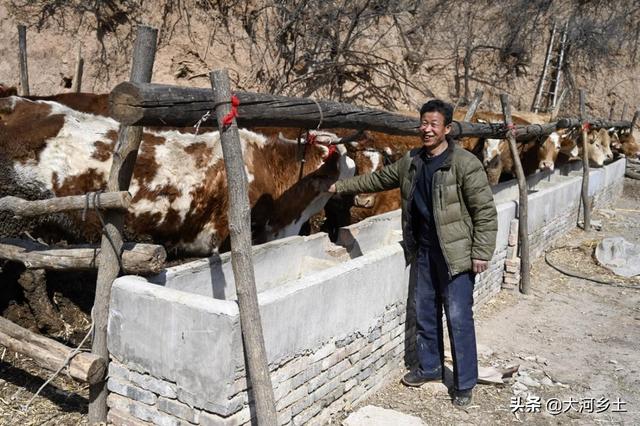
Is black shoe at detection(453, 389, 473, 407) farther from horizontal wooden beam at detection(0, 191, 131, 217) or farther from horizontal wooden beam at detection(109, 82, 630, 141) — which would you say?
horizontal wooden beam at detection(0, 191, 131, 217)

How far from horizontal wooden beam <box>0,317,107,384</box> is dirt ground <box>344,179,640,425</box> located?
6.67ft

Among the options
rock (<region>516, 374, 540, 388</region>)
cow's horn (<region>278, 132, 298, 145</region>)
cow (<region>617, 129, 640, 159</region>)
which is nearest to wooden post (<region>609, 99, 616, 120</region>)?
cow (<region>617, 129, 640, 159</region>)

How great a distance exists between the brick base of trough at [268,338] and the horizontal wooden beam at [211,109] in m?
1.01

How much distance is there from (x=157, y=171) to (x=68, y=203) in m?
1.61

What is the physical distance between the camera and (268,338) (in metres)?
3.57

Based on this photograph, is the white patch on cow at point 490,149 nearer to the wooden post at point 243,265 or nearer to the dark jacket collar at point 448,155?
the dark jacket collar at point 448,155

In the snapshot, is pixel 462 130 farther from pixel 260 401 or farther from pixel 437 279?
pixel 260 401

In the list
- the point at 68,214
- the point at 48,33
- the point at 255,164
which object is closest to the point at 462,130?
the point at 255,164

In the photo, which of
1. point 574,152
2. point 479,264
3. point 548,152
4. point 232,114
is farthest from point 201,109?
point 574,152

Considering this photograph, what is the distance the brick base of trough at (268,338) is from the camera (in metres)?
3.35

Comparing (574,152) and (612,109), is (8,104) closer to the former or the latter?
(574,152)

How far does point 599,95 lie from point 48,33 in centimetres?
1846

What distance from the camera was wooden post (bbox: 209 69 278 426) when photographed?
10.7 ft

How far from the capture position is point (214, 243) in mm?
5949
